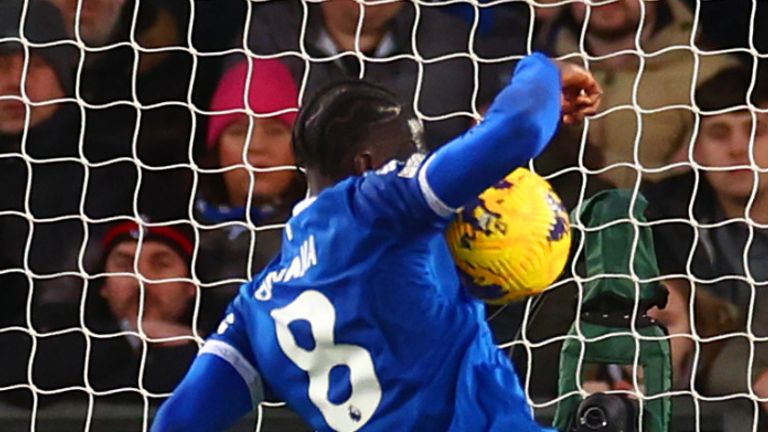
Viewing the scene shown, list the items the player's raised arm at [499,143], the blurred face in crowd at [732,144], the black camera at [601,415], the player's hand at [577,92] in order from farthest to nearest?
the blurred face in crowd at [732,144] → the black camera at [601,415] → the player's hand at [577,92] → the player's raised arm at [499,143]

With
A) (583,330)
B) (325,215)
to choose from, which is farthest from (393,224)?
(583,330)

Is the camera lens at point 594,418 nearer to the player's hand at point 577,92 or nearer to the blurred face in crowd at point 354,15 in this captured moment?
the player's hand at point 577,92

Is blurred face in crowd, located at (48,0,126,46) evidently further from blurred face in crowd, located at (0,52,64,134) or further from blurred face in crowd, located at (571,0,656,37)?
blurred face in crowd, located at (571,0,656,37)

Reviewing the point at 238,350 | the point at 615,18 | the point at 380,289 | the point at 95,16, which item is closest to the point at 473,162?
the point at 380,289

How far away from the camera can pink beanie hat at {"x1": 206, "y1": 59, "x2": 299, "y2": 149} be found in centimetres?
193

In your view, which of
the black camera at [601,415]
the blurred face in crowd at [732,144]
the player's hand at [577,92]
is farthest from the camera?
the blurred face in crowd at [732,144]

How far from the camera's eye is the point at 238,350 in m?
1.20

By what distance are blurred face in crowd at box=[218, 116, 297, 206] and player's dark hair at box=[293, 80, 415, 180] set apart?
0.74m

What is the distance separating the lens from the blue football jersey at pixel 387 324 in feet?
3.58

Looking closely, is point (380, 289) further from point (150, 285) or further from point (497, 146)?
point (150, 285)

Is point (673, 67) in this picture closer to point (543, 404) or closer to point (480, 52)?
point (480, 52)

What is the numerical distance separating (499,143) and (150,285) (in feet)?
3.39

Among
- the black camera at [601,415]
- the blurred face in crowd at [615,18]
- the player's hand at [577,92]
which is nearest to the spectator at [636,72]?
the blurred face in crowd at [615,18]

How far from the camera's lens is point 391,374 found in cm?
111
